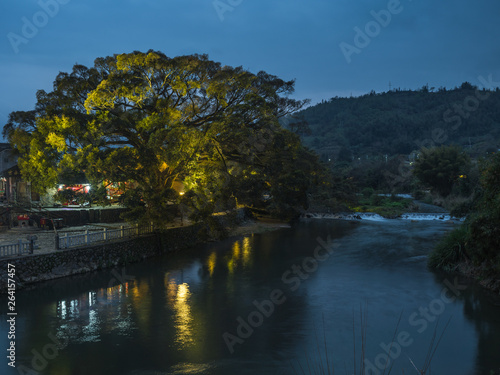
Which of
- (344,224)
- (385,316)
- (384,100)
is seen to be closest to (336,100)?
(384,100)

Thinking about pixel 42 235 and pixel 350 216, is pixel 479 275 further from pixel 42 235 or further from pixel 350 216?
pixel 350 216

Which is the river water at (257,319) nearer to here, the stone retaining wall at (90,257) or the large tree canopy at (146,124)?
the stone retaining wall at (90,257)

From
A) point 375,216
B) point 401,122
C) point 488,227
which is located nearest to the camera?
point 488,227

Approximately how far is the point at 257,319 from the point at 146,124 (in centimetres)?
1442

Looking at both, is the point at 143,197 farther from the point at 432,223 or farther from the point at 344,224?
the point at 432,223

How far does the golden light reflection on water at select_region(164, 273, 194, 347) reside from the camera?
1301 centimetres

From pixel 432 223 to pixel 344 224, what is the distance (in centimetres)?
795

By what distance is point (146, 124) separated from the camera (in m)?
24.6

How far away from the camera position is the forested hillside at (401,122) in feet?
388

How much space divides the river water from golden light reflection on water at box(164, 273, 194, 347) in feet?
0.16

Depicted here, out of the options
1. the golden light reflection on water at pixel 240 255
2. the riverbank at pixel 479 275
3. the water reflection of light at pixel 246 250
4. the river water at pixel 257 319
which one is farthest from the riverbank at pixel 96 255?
the riverbank at pixel 479 275

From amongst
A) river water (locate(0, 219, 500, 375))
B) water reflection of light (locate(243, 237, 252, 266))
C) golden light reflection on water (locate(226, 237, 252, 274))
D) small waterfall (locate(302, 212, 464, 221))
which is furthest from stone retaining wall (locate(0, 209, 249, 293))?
small waterfall (locate(302, 212, 464, 221))

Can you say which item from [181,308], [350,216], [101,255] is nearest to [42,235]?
[101,255]

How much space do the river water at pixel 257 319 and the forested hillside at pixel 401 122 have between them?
270ft
